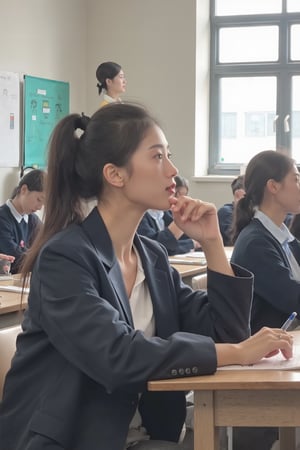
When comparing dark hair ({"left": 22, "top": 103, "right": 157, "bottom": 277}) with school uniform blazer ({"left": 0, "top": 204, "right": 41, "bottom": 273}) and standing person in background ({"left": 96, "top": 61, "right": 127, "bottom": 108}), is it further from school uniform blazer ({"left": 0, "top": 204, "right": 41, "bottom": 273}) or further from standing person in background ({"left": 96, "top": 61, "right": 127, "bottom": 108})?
standing person in background ({"left": 96, "top": 61, "right": 127, "bottom": 108})

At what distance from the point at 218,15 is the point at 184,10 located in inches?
17.1

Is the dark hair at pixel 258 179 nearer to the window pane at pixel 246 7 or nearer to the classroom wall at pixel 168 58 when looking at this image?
the classroom wall at pixel 168 58

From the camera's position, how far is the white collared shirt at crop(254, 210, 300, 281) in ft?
9.22

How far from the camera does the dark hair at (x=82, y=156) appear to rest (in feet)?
5.78

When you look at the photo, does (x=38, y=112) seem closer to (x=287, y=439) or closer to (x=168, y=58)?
(x=168, y=58)

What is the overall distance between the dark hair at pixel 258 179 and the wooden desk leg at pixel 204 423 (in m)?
1.42

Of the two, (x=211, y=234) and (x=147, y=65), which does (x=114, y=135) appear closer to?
(x=211, y=234)

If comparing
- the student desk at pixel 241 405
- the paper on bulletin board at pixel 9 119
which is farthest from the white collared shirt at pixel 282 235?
the paper on bulletin board at pixel 9 119

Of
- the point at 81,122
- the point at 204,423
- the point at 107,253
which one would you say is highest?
the point at 81,122

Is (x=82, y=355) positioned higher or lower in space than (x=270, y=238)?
lower

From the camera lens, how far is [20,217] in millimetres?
4930

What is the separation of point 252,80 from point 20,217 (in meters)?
3.22

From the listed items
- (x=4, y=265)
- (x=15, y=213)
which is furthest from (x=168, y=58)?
(x=4, y=265)

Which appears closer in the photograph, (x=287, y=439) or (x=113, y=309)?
(x=113, y=309)
